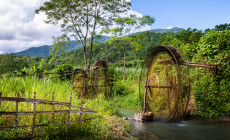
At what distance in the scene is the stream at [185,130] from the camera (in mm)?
5872

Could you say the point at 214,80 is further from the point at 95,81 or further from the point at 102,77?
the point at 95,81

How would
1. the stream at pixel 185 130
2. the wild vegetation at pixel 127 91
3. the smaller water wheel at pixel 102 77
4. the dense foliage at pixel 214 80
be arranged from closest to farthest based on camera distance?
the wild vegetation at pixel 127 91 → the stream at pixel 185 130 → the dense foliage at pixel 214 80 → the smaller water wheel at pixel 102 77

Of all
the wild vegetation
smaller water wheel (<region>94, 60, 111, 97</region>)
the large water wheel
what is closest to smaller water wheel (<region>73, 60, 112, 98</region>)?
smaller water wheel (<region>94, 60, 111, 97</region>)

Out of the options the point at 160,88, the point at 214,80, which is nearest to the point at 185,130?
the point at 160,88

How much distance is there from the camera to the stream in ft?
19.3

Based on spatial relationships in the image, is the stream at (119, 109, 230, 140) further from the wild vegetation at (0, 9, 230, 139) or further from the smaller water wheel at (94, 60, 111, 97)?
the smaller water wheel at (94, 60, 111, 97)

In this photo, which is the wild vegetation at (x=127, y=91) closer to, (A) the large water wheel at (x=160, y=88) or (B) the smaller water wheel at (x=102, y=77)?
(B) the smaller water wheel at (x=102, y=77)

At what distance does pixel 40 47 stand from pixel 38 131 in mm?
177716

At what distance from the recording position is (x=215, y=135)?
6.20 meters

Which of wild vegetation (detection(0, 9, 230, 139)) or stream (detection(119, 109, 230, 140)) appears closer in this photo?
wild vegetation (detection(0, 9, 230, 139))

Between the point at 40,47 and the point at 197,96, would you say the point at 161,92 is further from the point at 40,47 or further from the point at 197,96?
the point at 40,47

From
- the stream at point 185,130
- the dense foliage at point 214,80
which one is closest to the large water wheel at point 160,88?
the dense foliage at point 214,80

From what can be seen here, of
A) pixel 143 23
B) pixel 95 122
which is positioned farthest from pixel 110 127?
pixel 143 23

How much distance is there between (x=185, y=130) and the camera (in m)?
6.72
